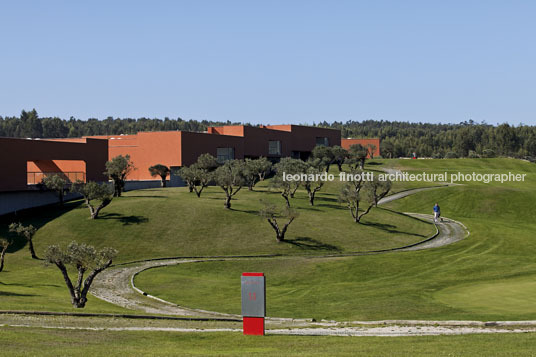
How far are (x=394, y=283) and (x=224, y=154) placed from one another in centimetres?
8745

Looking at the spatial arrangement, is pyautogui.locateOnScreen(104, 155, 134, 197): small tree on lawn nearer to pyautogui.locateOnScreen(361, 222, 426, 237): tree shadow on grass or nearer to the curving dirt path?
the curving dirt path

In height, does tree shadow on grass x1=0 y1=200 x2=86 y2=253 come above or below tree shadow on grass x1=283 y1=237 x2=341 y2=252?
above

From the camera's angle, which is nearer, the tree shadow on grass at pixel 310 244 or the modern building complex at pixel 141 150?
the tree shadow on grass at pixel 310 244

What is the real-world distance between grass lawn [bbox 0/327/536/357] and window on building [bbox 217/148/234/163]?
106m

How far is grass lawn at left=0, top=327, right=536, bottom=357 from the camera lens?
59.9 ft

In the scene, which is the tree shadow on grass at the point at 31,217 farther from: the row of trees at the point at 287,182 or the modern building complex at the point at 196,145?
the modern building complex at the point at 196,145

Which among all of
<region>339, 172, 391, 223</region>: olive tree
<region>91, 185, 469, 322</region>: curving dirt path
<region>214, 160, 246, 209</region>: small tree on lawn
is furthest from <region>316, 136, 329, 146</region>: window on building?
<region>91, 185, 469, 322</region>: curving dirt path

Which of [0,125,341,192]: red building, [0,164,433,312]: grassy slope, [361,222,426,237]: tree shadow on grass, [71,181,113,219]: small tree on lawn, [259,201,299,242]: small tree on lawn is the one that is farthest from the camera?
[0,125,341,192]: red building

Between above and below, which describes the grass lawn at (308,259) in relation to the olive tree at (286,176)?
below

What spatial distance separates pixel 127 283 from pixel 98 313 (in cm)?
1949

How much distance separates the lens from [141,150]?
121m

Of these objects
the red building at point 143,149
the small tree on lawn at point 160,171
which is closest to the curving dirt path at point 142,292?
the red building at point 143,149

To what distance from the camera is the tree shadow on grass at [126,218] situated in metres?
68.6

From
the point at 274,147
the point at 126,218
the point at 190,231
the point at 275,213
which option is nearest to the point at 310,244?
the point at 275,213
